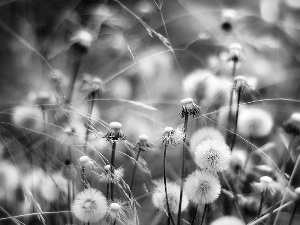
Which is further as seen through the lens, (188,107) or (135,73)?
(135,73)

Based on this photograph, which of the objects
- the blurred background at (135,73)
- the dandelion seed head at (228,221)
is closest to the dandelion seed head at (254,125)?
the blurred background at (135,73)

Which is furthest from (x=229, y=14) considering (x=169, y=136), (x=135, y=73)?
(x=169, y=136)

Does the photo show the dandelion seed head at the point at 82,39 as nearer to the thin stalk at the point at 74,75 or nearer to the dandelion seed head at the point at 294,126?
the thin stalk at the point at 74,75

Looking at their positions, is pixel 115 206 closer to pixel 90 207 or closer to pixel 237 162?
pixel 90 207

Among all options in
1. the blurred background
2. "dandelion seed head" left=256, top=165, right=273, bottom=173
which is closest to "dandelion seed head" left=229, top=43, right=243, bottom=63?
the blurred background

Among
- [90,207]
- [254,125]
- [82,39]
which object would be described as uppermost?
[82,39]

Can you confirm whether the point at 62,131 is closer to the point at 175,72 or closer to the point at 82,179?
the point at 82,179
